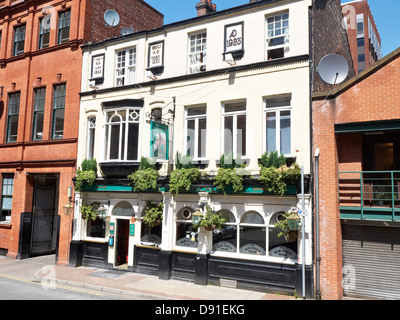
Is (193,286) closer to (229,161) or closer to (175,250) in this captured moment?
(175,250)

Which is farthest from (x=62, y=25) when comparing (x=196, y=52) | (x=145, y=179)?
(x=145, y=179)

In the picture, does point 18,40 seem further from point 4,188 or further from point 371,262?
point 371,262

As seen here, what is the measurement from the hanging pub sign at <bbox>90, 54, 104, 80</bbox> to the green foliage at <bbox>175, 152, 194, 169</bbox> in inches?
239

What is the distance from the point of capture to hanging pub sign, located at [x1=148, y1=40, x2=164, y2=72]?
1515 centimetres

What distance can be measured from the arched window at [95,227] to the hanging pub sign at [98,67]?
601 centimetres

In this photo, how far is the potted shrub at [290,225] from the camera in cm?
1080

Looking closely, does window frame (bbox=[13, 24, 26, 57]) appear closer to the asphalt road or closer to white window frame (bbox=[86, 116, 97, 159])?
white window frame (bbox=[86, 116, 97, 159])

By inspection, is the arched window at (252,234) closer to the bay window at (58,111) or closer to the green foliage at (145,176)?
the green foliage at (145,176)

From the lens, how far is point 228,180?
1219 cm

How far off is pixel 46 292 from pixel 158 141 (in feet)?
21.6

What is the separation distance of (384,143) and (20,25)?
2062 centimetres

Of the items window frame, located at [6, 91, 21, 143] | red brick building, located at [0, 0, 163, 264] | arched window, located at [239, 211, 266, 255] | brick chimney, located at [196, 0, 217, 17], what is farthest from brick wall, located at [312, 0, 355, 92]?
window frame, located at [6, 91, 21, 143]
